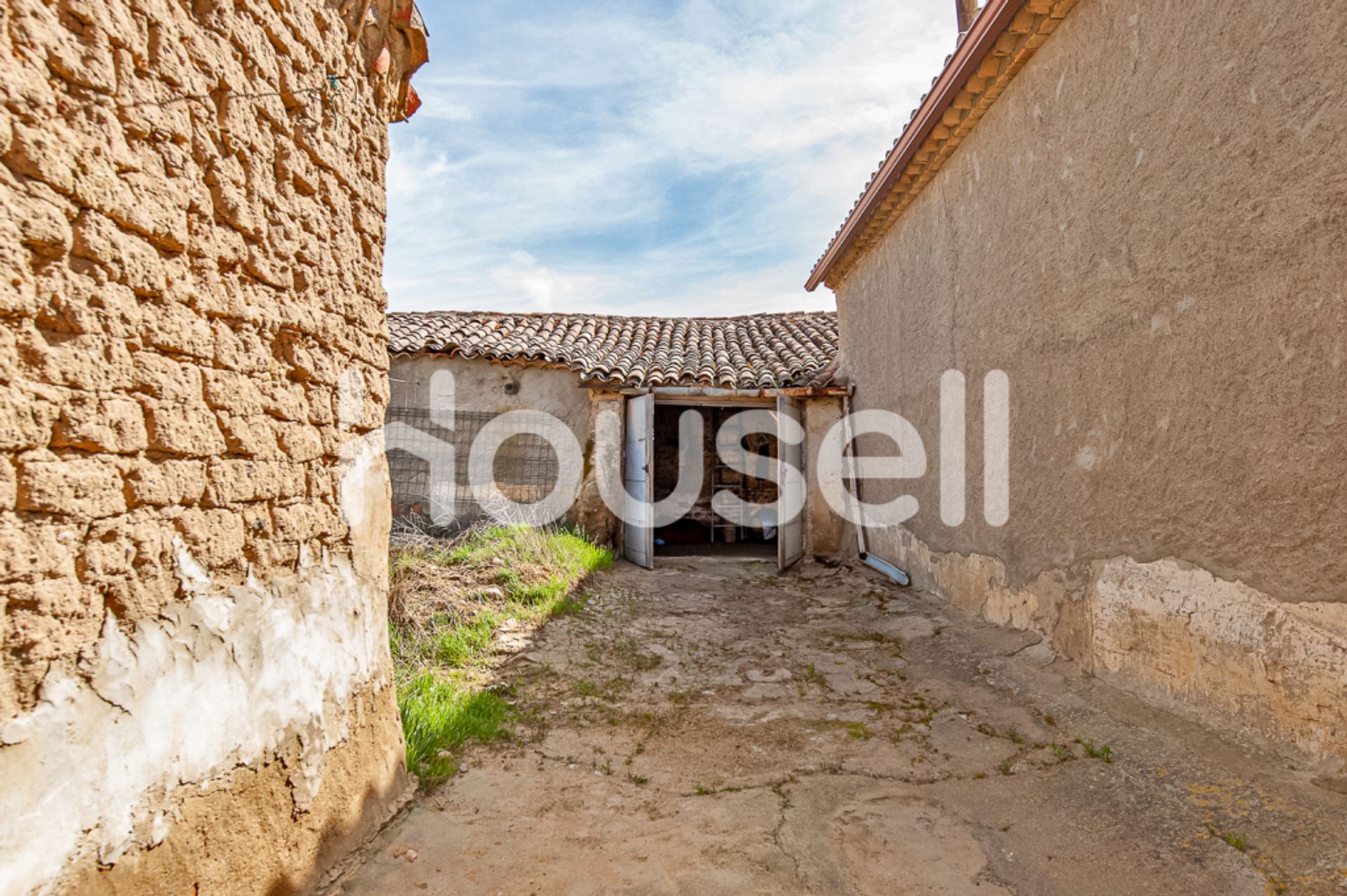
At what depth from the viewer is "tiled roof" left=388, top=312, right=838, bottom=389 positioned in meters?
9.43

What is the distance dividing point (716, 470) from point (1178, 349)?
10726 millimetres

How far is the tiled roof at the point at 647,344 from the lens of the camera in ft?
30.9

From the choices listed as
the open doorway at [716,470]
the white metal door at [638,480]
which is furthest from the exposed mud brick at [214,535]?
the open doorway at [716,470]

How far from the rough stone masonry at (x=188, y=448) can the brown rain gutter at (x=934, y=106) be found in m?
3.68

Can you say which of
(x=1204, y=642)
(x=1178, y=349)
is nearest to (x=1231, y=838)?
(x=1204, y=642)

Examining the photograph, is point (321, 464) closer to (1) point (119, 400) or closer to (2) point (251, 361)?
(2) point (251, 361)

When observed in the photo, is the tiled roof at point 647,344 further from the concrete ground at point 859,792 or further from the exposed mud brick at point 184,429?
the exposed mud brick at point 184,429

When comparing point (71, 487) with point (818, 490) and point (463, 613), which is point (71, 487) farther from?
point (818, 490)

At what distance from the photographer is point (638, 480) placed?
9.33 m

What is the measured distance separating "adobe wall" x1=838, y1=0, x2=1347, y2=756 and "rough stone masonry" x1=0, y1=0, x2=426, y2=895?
3.49m

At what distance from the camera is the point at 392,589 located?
18.0ft

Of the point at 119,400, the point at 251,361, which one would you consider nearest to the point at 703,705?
the point at 251,361

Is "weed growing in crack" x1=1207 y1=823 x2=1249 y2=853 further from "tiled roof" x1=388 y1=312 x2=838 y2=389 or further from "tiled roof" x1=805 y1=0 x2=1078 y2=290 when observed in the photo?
"tiled roof" x1=388 y1=312 x2=838 y2=389

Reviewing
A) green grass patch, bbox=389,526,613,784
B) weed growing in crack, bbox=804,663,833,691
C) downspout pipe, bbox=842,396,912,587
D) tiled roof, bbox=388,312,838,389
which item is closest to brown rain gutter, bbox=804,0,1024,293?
downspout pipe, bbox=842,396,912,587
